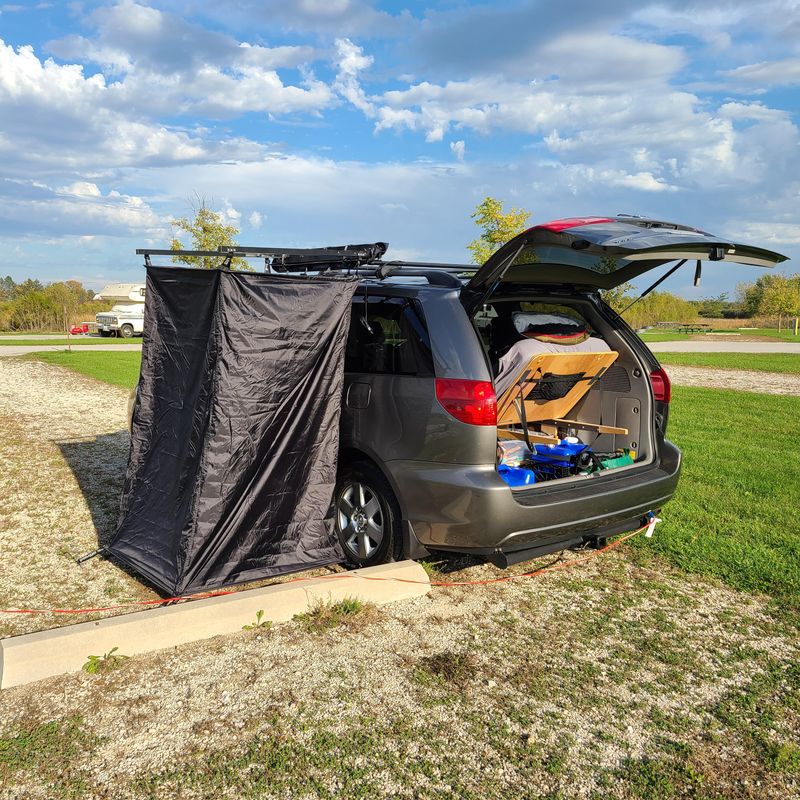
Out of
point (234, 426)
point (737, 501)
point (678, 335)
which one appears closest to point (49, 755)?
point (234, 426)

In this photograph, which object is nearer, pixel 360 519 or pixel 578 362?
pixel 360 519

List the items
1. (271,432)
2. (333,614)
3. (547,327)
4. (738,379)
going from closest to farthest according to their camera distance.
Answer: (333,614) → (271,432) → (547,327) → (738,379)

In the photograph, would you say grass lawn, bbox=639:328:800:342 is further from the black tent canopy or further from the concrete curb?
the concrete curb

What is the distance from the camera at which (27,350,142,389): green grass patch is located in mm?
17203

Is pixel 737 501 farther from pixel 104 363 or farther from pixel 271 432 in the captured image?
pixel 104 363

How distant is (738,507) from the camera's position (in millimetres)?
6141

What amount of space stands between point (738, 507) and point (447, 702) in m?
3.98

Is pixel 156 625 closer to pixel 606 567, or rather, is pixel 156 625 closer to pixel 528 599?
pixel 528 599

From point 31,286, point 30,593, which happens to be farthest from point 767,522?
point 31,286

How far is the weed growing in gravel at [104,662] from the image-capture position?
343cm

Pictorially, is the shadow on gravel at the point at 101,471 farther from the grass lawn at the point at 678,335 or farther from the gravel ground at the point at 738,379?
the grass lawn at the point at 678,335

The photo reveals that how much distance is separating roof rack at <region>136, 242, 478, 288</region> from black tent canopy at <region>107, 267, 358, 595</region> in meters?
0.33

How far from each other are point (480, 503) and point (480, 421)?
44 cm

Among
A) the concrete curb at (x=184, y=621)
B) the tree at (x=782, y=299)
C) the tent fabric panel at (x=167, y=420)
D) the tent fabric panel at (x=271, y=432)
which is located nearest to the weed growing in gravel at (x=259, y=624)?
the concrete curb at (x=184, y=621)
